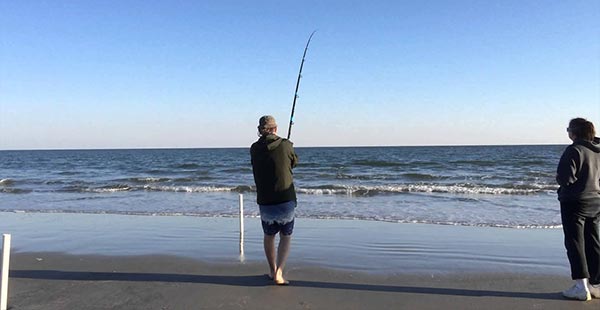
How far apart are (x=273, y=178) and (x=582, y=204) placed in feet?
9.53

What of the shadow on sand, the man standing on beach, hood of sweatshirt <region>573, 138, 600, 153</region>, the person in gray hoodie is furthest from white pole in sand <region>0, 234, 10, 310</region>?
hood of sweatshirt <region>573, 138, 600, 153</region>

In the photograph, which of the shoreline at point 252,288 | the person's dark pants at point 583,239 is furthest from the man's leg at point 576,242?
the shoreline at point 252,288

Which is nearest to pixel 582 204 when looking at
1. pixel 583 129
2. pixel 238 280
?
pixel 583 129

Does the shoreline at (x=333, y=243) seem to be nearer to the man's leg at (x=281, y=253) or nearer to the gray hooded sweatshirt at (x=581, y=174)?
the man's leg at (x=281, y=253)

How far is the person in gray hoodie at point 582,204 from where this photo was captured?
414 centimetres

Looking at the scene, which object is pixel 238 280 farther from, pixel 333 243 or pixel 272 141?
pixel 333 243

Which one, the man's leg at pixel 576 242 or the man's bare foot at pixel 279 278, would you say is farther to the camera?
the man's bare foot at pixel 279 278

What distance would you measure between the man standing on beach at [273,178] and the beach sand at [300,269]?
697 mm

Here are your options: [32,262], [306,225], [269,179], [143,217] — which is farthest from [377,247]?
[143,217]

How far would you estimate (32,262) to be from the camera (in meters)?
6.19

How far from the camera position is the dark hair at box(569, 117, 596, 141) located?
4242 mm

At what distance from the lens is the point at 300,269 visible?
559 cm

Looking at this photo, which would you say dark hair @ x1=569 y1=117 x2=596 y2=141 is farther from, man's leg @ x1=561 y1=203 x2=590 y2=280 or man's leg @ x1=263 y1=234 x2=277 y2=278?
man's leg @ x1=263 y1=234 x2=277 y2=278

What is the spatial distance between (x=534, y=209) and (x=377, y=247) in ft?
23.7
